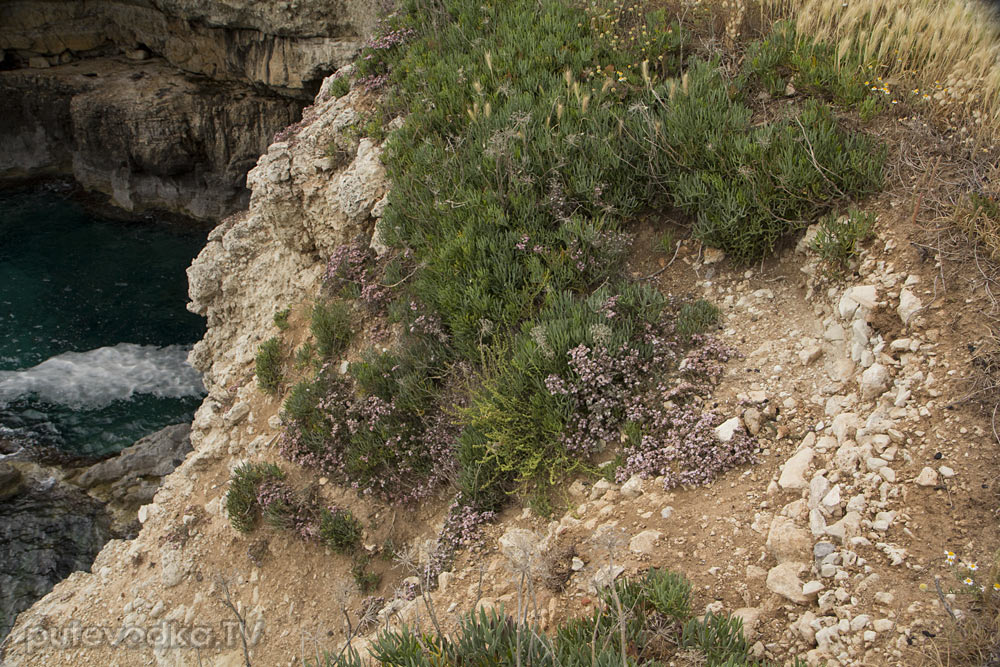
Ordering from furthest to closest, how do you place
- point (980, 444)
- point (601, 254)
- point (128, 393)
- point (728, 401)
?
point (128, 393) → point (601, 254) → point (728, 401) → point (980, 444)

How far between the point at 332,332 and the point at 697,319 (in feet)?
12.8

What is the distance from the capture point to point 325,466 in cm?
642

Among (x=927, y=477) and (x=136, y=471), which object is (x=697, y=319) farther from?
(x=136, y=471)

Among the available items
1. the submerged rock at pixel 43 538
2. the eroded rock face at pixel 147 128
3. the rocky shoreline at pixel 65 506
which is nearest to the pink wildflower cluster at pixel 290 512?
the rocky shoreline at pixel 65 506

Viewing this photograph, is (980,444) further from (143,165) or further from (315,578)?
(143,165)

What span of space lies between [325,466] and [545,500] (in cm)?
257

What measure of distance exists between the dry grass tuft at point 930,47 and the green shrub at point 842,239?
118 cm

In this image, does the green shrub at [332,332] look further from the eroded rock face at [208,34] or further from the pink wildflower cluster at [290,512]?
the eroded rock face at [208,34]

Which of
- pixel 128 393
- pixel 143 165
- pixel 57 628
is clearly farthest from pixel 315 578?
pixel 143 165

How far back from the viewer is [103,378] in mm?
14852

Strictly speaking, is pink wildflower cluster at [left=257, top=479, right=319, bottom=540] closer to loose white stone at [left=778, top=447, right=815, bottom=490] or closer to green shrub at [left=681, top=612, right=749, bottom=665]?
green shrub at [left=681, top=612, right=749, bottom=665]

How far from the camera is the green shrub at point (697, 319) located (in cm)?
519

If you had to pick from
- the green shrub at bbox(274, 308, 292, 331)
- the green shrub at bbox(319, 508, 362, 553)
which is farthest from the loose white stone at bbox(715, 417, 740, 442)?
the green shrub at bbox(274, 308, 292, 331)

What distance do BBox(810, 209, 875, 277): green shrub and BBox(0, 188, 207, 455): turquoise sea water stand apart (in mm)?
12922
